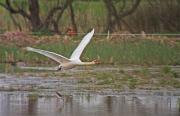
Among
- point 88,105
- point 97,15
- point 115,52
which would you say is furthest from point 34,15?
point 88,105

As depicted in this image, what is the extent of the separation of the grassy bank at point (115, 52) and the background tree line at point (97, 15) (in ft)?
14.2

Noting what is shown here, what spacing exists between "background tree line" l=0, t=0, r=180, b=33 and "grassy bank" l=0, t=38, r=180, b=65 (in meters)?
4.34

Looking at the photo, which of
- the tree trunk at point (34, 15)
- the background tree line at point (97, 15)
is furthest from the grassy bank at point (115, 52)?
the tree trunk at point (34, 15)

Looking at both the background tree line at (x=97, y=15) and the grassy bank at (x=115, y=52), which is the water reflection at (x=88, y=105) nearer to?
the grassy bank at (x=115, y=52)

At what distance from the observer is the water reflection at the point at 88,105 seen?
46.5 ft

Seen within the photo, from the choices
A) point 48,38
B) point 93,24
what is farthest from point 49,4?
point 48,38

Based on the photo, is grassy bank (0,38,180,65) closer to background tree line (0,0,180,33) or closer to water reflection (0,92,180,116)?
background tree line (0,0,180,33)

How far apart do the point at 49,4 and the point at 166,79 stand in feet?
45.9

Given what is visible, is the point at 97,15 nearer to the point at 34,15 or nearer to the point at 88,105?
the point at 34,15

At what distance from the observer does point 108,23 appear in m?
31.5

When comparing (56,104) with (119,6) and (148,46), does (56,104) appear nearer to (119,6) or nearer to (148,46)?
(148,46)

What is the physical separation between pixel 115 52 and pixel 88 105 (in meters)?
10.2

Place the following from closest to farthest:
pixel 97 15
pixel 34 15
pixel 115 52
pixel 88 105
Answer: pixel 88 105, pixel 115 52, pixel 34 15, pixel 97 15

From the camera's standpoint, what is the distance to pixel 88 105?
598 inches
